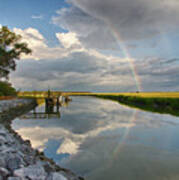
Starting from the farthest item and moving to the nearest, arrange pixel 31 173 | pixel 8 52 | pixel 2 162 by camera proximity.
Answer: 1. pixel 8 52
2. pixel 2 162
3. pixel 31 173

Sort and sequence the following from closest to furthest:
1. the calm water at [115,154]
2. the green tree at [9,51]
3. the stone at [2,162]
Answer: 1. the stone at [2,162]
2. the calm water at [115,154]
3. the green tree at [9,51]

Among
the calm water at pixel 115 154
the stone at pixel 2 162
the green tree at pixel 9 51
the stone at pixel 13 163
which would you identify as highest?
the green tree at pixel 9 51

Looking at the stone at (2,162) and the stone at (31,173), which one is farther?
the stone at (2,162)

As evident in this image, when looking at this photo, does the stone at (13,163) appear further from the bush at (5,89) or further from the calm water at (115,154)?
the bush at (5,89)

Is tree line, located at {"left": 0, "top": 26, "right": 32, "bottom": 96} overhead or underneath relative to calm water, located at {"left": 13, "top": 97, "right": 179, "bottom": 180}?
overhead

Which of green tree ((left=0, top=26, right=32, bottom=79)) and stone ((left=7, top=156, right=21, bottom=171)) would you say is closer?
stone ((left=7, top=156, right=21, bottom=171))

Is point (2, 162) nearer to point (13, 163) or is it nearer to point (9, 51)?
point (13, 163)

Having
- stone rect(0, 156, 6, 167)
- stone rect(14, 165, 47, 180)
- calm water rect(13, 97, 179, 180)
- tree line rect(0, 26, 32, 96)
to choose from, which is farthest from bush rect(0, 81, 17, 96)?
stone rect(14, 165, 47, 180)

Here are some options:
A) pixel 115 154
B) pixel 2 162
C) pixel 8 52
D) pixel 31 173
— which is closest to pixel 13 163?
pixel 2 162

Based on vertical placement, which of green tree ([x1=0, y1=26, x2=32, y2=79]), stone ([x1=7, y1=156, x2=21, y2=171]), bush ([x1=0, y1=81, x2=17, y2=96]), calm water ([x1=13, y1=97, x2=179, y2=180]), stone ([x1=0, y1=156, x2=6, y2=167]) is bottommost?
calm water ([x1=13, y1=97, x2=179, y2=180])

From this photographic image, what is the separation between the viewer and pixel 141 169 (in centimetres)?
623

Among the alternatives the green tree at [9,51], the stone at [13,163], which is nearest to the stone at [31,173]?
the stone at [13,163]

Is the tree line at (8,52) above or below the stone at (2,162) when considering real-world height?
above

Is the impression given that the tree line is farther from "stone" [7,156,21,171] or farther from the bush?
"stone" [7,156,21,171]
